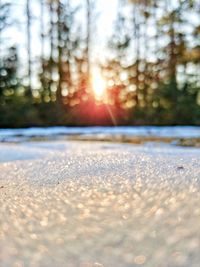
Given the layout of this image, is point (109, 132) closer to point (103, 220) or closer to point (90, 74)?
point (90, 74)

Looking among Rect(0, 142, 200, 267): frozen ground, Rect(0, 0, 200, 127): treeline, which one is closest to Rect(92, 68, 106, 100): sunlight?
Rect(0, 0, 200, 127): treeline

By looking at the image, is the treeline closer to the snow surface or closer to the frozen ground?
the snow surface

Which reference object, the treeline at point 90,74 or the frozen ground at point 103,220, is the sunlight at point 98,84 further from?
the frozen ground at point 103,220

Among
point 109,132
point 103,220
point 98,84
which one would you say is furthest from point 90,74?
point 103,220

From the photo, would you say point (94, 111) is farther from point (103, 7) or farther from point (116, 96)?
point (103, 7)

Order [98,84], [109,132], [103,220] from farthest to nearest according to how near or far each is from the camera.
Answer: [98,84] < [109,132] < [103,220]

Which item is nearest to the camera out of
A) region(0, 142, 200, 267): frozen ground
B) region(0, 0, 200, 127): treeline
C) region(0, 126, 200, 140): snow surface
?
region(0, 142, 200, 267): frozen ground

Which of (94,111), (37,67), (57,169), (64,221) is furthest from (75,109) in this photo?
(64,221)
